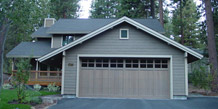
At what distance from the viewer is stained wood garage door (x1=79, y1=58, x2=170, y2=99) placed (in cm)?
1301

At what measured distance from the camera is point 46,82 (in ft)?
59.9

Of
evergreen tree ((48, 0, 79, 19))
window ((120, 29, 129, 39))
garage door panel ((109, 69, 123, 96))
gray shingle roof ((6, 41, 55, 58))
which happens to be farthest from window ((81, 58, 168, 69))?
evergreen tree ((48, 0, 79, 19))

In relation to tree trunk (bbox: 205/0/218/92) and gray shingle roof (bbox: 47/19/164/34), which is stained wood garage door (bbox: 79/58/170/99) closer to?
tree trunk (bbox: 205/0/218/92)

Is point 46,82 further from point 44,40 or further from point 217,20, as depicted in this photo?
point 217,20

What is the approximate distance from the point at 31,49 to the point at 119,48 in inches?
437

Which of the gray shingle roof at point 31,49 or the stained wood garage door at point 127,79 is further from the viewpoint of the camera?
the gray shingle roof at point 31,49

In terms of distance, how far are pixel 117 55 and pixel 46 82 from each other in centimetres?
798

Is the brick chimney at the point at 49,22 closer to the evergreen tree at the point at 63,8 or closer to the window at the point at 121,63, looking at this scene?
the evergreen tree at the point at 63,8

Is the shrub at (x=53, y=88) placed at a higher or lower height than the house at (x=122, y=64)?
lower

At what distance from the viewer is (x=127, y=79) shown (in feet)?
43.3

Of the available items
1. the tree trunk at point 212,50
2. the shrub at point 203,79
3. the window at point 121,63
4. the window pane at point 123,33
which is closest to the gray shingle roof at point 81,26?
the tree trunk at point 212,50

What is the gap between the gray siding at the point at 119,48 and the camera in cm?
1279

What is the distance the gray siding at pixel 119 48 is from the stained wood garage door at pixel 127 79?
1.95 feet

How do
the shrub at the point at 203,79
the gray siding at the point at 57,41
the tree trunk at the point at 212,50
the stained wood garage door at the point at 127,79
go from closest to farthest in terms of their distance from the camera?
1. the stained wood garage door at the point at 127,79
2. the shrub at the point at 203,79
3. the tree trunk at the point at 212,50
4. the gray siding at the point at 57,41
